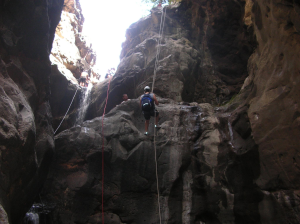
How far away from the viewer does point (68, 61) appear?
16594 mm

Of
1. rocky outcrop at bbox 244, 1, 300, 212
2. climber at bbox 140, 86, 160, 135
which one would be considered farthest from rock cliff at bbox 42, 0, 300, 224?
climber at bbox 140, 86, 160, 135

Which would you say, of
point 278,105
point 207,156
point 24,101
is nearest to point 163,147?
point 207,156

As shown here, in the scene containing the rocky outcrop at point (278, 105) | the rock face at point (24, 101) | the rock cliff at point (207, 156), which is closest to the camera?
the rock face at point (24, 101)

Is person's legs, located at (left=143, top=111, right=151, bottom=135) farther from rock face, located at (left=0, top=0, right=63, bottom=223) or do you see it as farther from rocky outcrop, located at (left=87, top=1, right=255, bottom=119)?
rock face, located at (left=0, top=0, right=63, bottom=223)

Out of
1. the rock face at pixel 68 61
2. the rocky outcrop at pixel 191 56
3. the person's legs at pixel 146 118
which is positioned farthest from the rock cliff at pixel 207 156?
the rock face at pixel 68 61

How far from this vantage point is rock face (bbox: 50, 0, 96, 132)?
12039 mm

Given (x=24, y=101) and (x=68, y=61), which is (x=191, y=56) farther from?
(x=68, y=61)

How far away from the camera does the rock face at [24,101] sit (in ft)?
14.3

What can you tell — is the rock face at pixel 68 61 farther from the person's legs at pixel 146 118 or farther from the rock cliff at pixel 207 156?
the person's legs at pixel 146 118

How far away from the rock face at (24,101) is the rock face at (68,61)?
5.01 meters

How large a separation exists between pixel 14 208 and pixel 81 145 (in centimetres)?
247

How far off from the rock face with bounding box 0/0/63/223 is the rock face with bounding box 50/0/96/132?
5.01m

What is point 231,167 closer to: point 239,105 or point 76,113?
point 239,105

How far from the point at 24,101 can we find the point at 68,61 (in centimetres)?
1207
